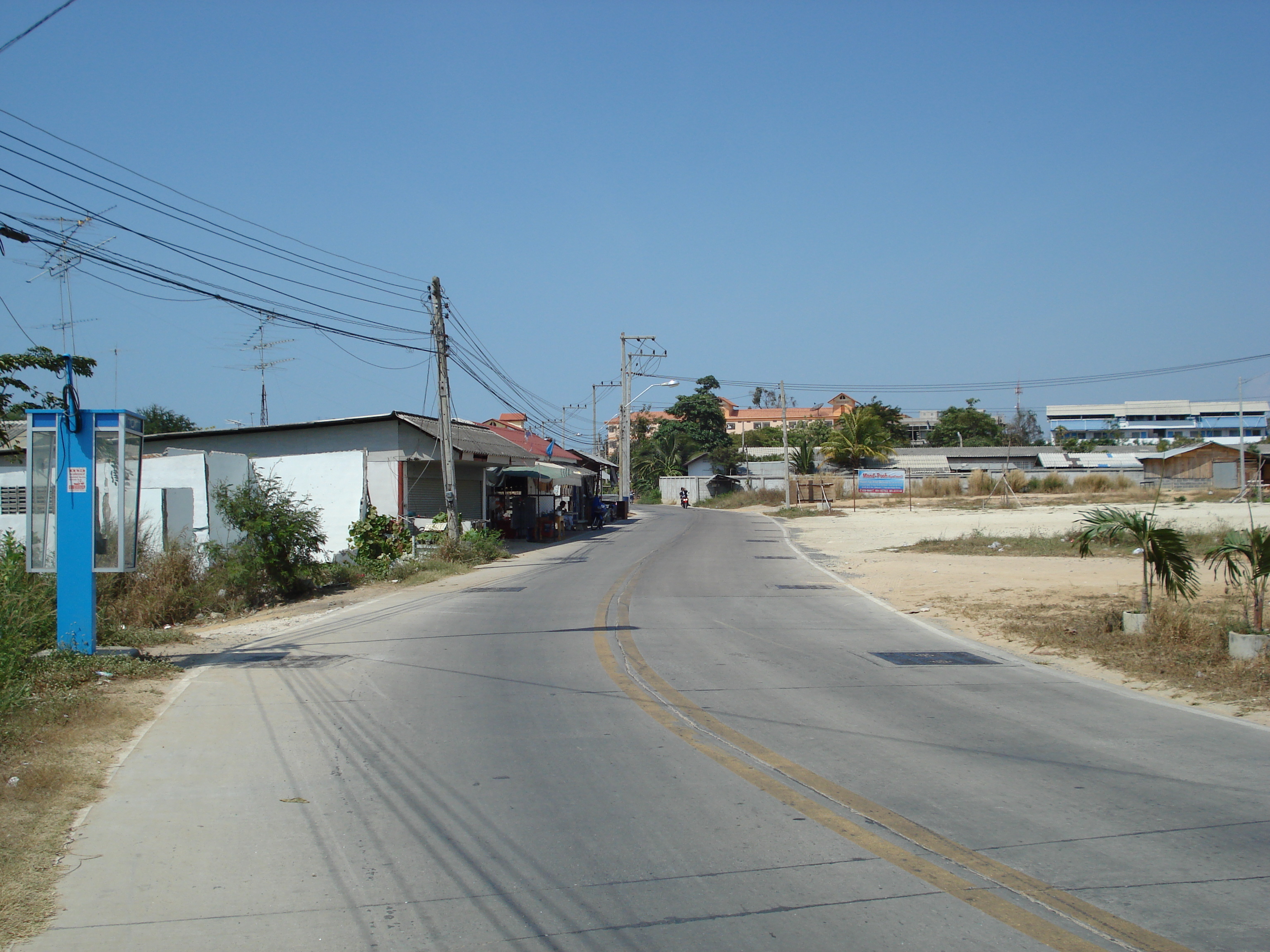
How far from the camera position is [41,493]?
10.5 meters

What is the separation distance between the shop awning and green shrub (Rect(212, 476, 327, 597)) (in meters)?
15.0

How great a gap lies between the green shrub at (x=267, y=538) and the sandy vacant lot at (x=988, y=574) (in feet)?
37.4

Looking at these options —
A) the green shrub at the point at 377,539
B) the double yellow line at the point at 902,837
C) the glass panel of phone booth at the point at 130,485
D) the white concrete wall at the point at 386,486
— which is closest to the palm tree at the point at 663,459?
the white concrete wall at the point at 386,486

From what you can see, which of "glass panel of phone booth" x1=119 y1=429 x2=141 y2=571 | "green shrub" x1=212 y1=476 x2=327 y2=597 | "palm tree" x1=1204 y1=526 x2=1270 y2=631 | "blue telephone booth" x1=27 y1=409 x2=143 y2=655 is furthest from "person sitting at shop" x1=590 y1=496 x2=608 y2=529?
"blue telephone booth" x1=27 y1=409 x2=143 y2=655

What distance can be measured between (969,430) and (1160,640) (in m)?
105

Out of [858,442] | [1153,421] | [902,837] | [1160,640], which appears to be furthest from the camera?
[1153,421]

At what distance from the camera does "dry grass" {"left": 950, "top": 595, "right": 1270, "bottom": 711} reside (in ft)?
29.6

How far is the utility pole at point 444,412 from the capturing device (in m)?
25.2

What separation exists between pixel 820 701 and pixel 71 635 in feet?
25.3

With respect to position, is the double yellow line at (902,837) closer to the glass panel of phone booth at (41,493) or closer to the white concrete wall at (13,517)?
the glass panel of phone booth at (41,493)

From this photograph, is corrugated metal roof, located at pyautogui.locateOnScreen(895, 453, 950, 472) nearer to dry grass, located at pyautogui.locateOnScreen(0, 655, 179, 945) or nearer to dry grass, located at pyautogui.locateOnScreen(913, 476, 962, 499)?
dry grass, located at pyautogui.locateOnScreen(913, 476, 962, 499)

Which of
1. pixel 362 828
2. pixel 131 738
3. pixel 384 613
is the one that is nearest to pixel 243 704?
pixel 131 738

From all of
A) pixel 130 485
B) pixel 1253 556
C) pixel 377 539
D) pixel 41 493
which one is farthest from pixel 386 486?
pixel 1253 556

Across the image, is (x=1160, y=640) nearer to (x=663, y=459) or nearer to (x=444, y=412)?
(x=444, y=412)
